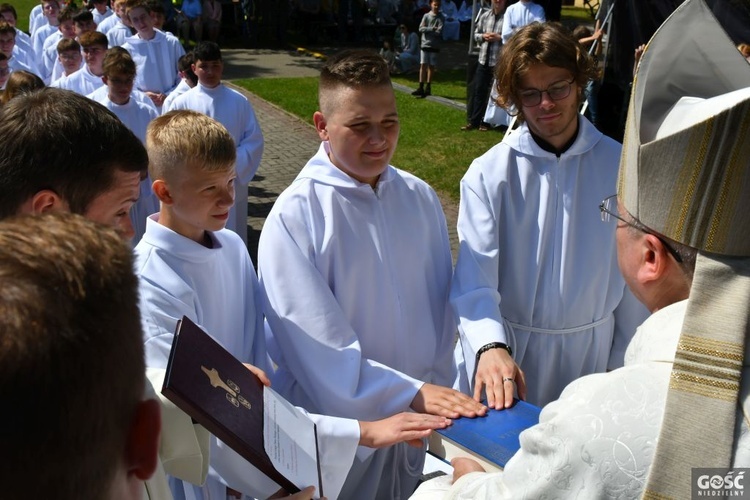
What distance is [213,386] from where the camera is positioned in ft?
5.48

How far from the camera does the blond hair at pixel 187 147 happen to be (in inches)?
99.3

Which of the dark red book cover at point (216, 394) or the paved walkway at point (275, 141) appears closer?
the dark red book cover at point (216, 394)

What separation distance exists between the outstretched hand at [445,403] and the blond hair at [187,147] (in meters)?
1.05

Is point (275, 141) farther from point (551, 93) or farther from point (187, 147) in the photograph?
point (187, 147)

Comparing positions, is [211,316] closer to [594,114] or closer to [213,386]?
[213,386]

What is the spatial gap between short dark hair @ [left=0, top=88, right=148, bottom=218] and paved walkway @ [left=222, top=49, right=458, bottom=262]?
16.9 feet

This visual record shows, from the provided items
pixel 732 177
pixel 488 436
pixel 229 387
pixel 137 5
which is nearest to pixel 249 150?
pixel 137 5

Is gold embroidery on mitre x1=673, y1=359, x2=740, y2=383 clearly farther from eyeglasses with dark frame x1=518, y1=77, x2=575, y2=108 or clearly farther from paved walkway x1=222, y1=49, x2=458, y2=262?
paved walkway x1=222, y1=49, x2=458, y2=262

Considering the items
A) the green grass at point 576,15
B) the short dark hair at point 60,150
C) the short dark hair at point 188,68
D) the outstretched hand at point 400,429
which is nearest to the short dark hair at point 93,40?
the short dark hair at point 188,68

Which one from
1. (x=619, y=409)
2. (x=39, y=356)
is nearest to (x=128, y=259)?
(x=39, y=356)

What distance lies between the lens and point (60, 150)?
5.74ft

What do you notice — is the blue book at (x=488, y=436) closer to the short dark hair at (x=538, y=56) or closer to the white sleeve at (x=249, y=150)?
the short dark hair at (x=538, y=56)

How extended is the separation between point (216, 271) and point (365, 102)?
82cm

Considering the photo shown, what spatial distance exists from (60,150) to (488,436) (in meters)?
1.37
